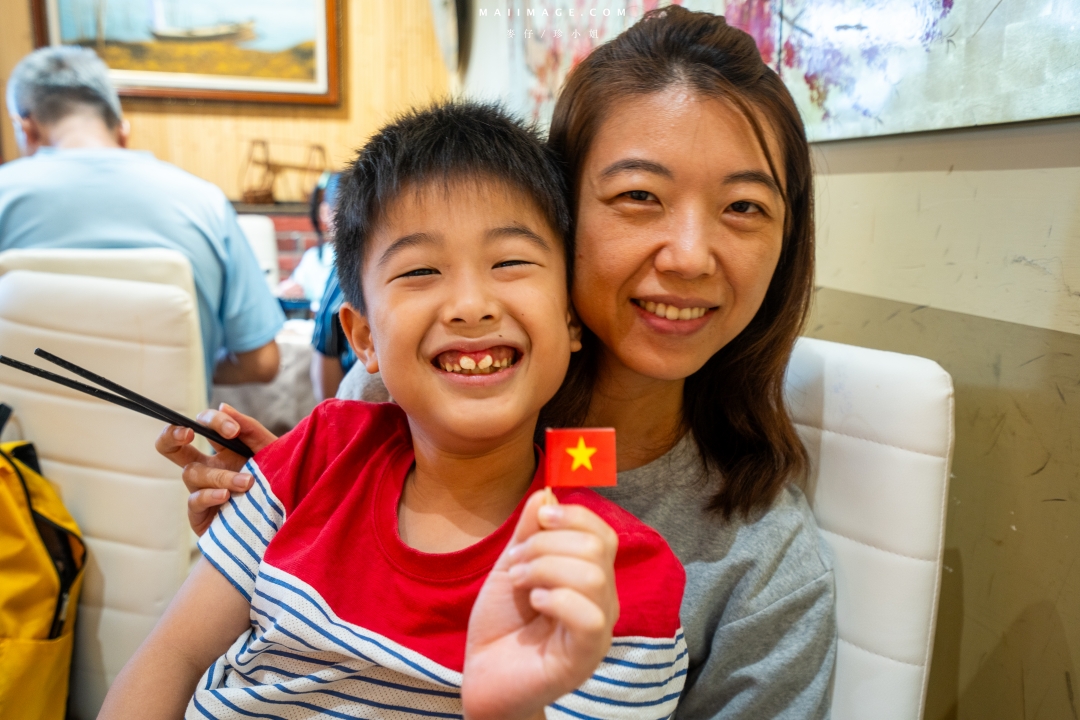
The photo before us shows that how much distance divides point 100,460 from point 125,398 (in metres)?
0.58

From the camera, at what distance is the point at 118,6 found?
4.12 meters

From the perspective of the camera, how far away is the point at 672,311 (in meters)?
1.01

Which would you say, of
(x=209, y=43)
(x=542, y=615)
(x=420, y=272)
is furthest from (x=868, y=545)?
(x=209, y=43)

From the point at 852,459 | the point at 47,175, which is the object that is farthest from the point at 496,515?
the point at 47,175

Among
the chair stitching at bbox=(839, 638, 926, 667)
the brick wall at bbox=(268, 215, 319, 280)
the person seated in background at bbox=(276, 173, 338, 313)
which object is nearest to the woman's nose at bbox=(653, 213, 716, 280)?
the chair stitching at bbox=(839, 638, 926, 667)

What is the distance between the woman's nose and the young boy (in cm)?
14

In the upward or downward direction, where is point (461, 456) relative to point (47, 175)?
downward

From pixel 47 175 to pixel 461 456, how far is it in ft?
6.17

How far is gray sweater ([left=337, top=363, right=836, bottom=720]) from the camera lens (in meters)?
0.99

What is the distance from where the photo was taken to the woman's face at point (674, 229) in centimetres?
96

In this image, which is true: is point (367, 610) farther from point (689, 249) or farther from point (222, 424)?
point (689, 249)

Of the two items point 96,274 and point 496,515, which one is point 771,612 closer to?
point 496,515

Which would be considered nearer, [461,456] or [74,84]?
[461,456]

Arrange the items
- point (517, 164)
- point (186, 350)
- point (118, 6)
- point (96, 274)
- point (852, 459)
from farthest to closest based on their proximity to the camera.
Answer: point (118, 6)
point (96, 274)
point (186, 350)
point (852, 459)
point (517, 164)
